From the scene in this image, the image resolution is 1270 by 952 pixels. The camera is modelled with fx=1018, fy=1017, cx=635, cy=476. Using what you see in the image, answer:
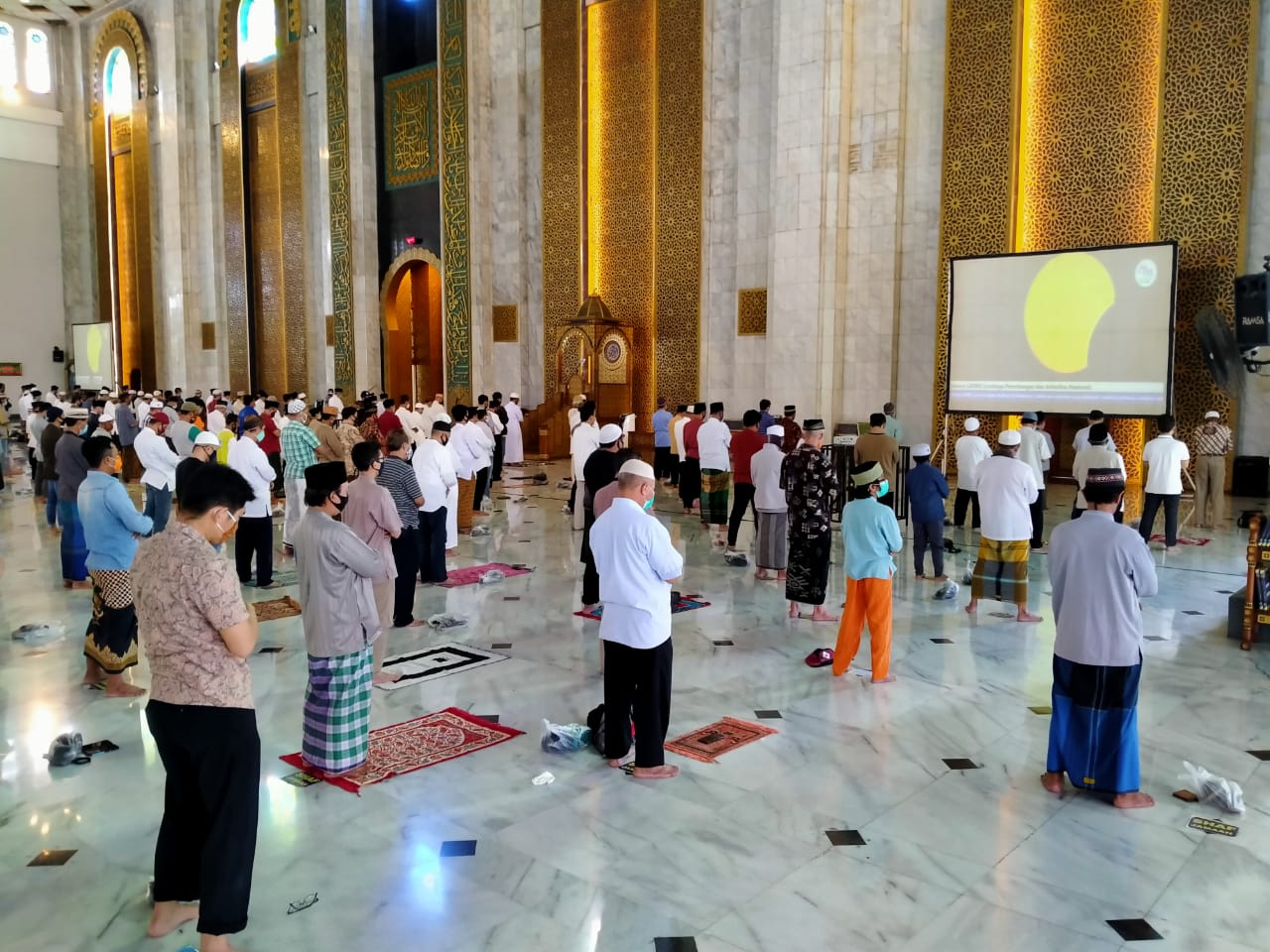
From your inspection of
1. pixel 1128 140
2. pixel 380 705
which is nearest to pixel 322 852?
pixel 380 705

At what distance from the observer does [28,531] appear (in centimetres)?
1058

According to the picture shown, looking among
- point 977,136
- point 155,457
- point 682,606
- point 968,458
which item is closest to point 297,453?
point 155,457

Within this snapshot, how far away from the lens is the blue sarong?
383cm

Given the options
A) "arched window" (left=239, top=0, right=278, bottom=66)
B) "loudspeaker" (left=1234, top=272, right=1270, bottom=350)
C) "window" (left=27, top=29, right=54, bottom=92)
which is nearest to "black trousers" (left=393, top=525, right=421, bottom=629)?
"loudspeaker" (left=1234, top=272, right=1270, bottom=350)

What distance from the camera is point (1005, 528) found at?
21.8 feet

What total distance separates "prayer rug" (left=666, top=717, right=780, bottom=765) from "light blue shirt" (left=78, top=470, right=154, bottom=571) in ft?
9.48

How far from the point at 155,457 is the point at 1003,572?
6.69 meters

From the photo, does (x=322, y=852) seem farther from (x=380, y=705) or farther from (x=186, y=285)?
(x=186, y=285)

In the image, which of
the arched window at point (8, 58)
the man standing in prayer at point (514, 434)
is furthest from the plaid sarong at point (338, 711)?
the arched window at point (8, 58)

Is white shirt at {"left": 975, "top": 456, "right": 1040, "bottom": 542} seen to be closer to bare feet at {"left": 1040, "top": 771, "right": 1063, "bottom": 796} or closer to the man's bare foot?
bare feet at {"left": 1040, "top": 771, "right": 1063, "bottom": 796}

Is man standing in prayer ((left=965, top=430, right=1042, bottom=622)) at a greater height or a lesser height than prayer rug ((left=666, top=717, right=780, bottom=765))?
greater

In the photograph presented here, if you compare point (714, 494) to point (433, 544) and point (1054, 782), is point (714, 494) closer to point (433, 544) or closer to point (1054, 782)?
point (433, 544)

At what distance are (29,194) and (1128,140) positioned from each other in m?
25.4

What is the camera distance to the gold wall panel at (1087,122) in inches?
464
